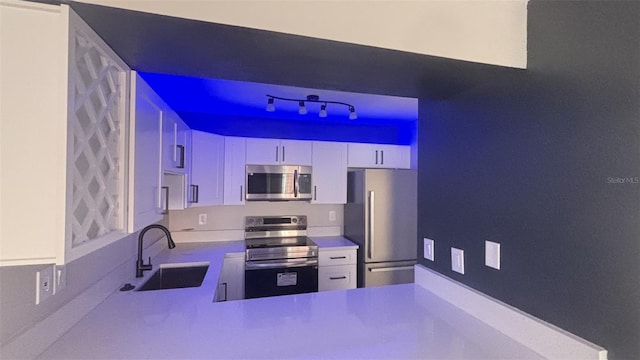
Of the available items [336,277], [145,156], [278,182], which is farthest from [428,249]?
[278,182]

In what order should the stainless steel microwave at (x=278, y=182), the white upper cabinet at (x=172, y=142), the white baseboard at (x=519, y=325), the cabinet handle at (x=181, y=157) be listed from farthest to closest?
1. the stainless steel microwave at (x=278, y=182)
2. the cabinet handle at (x=181, y=157)
3. the white upper cabinet at (x=172, y=142)
4. the white baseboard at (x=519, y=325)

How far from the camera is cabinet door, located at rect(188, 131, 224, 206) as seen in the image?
2611mm

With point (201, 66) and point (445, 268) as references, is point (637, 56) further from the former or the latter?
point (201, 66)

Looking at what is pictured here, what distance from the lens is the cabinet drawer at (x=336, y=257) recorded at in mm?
2875

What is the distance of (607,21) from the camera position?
785mm

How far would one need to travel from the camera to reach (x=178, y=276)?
229 cm

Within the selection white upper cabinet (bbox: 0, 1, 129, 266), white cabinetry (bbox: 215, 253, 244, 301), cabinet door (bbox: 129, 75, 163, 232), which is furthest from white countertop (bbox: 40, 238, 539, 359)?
white cabinetry (bbox: 215, 253, 244, 301)

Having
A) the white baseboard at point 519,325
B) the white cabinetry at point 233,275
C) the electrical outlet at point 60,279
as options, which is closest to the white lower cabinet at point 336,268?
the white cabinetry at point 233,275

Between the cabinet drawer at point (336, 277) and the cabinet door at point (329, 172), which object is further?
the cabinet door at point (329, 172)

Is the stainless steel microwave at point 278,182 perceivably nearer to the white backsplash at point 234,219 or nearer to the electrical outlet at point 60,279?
the white backsplash at point 234,219

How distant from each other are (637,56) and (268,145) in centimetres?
263

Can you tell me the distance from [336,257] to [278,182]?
987 millimetres

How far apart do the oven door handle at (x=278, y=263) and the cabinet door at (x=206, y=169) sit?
2.33 ft

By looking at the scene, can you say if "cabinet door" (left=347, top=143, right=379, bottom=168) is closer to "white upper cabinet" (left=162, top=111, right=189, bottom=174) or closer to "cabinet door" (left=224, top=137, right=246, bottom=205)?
"cabinet door" (left=224, top=137, right=246, bottom=205)
